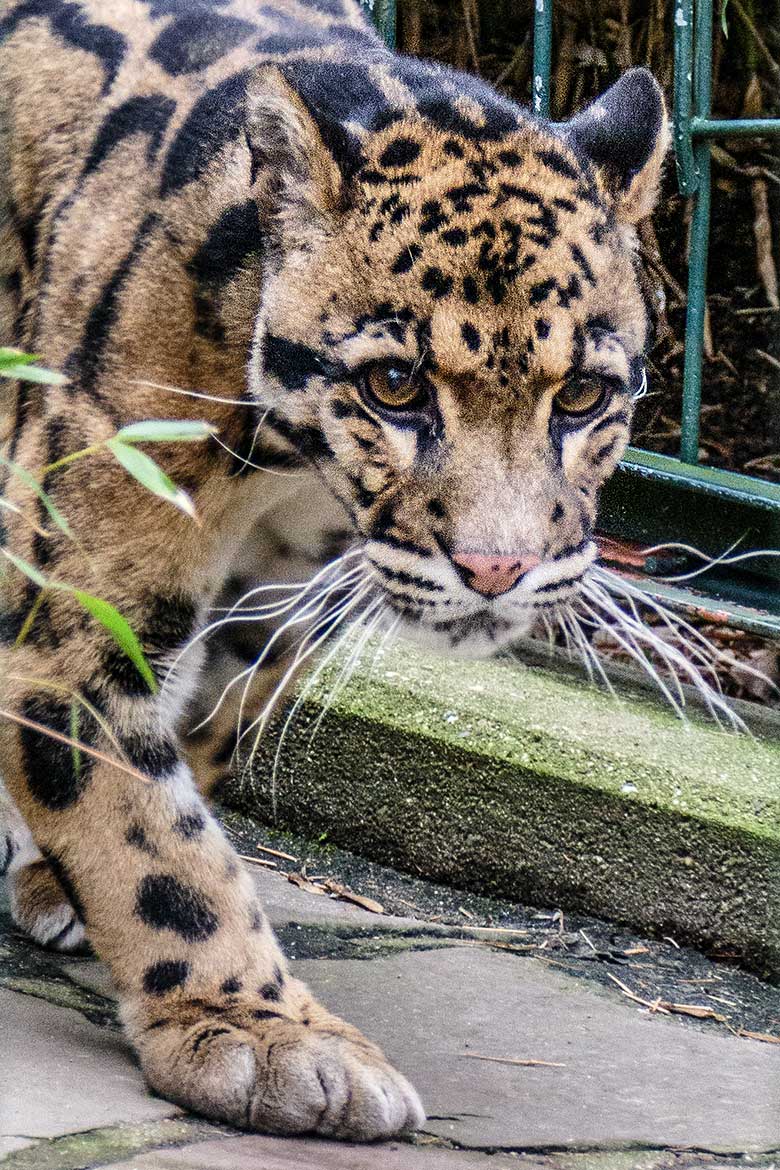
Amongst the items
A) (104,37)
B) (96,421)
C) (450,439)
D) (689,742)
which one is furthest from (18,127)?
(689,742)

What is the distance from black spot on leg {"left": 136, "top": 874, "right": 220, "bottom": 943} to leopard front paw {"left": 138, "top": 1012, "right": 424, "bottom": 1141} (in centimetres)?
22

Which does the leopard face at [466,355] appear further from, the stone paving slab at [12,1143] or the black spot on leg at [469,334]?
the stone paving slab at [12,1143]

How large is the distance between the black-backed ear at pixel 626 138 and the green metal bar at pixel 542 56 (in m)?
1.27

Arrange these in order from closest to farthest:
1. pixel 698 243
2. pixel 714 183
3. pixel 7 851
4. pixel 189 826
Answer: pixel 189 826, pixel 7 851, pixel 698 243, pixel 714 183

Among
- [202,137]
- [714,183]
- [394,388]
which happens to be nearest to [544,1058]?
[394,388]

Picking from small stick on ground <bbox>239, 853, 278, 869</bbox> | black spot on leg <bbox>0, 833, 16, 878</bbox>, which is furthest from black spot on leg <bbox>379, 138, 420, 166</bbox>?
small stick on ground <bbox>239, 853, 278, 869</bbox>

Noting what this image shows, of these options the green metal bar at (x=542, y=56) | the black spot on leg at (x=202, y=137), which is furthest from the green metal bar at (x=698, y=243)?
the black spot on leg at (x=202, y=137)

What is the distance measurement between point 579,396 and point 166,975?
4.18 feet

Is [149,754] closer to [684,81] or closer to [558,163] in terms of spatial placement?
[558,163]

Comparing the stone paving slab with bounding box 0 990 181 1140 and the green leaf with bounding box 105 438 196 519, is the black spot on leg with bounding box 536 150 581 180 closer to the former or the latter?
the green leaf with bounding box 105 438 196 519

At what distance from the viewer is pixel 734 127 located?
4270mm

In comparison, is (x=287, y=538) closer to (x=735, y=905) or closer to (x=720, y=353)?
(x=735, y=905)

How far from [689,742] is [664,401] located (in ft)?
6.79

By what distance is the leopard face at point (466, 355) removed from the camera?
118 inches
